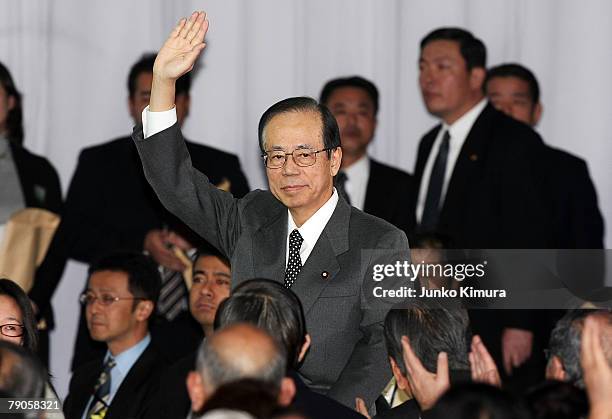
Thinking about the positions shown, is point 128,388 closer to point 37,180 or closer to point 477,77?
point 37,180

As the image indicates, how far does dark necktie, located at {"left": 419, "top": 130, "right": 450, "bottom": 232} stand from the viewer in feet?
18.1

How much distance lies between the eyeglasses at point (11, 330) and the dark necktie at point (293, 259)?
0.75m

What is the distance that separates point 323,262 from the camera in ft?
11.7

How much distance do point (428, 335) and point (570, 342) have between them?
0.35 metres

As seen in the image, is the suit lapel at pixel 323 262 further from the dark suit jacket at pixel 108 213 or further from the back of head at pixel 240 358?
the dark suit jacket at pixel 108 213

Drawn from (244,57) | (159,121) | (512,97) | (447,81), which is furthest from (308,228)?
(244,57)

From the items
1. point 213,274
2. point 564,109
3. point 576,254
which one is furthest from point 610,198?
point 213,274

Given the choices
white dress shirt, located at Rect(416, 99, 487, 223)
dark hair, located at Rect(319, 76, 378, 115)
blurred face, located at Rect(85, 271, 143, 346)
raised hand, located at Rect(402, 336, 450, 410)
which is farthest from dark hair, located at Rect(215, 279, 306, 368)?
dark hair, located at Rect(319, 76, 378, 115)

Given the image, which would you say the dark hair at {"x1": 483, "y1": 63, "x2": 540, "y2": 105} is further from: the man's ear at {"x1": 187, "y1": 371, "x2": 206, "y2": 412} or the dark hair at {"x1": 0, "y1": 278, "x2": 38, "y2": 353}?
the man's ear at {"x1": 187, "y1": 371, "x2": 206, "y2": 412}

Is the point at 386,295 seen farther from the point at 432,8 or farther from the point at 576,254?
the point at 432,8

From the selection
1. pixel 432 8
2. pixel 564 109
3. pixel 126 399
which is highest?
pixel 432 8

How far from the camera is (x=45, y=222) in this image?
5.65 meters

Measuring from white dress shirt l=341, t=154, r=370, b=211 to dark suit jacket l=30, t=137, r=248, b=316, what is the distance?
539 millimetres

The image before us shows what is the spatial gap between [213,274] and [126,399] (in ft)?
2.11
